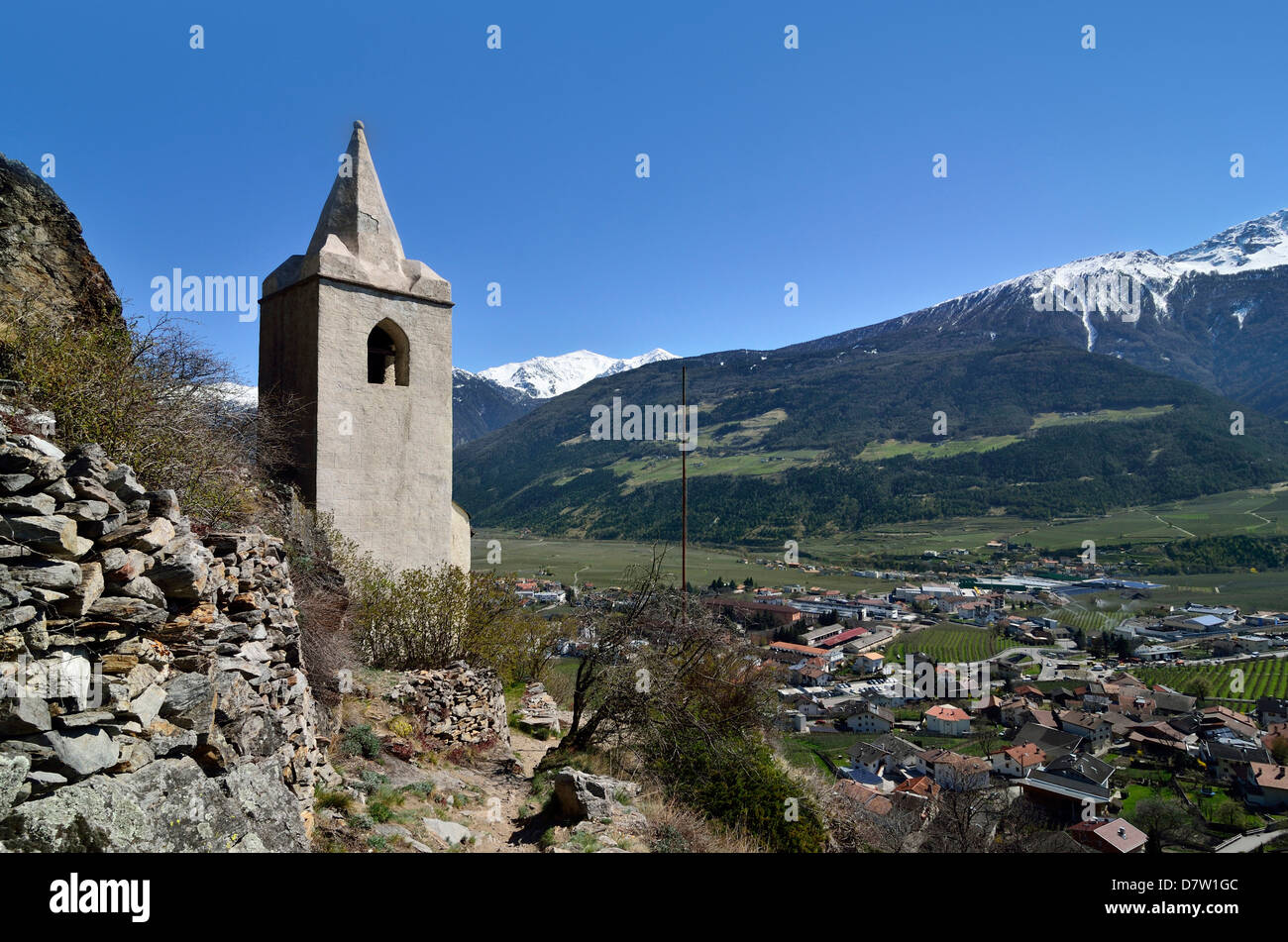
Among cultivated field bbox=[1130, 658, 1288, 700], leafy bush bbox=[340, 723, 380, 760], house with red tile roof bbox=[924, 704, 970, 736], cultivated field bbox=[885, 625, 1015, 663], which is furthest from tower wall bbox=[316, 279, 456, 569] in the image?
cultivated field bbox=[1130, 658, 1288, 700]

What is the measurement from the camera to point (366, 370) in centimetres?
1316

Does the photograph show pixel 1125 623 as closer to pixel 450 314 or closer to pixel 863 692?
pixel 863 692

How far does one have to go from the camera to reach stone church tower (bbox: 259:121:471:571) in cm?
1270

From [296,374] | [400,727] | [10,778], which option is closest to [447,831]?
[400,727]

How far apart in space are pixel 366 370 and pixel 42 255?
17.7ft

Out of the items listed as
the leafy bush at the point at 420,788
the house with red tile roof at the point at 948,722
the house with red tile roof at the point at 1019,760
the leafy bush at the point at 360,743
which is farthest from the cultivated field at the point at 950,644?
the leafy bush at the point at 360,743

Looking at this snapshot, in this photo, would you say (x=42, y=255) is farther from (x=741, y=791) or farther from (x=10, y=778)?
(x=741, y=791)

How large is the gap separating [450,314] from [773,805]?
1141 centimetres

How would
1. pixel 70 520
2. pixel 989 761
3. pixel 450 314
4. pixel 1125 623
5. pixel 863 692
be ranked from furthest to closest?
pixel 1125 623 → pixel 863 692 → pixel 989 761 → pixel 450 314 → pixel 70 520

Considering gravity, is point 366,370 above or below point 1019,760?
above

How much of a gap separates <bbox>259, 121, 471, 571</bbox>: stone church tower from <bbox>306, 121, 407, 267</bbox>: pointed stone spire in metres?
0.02

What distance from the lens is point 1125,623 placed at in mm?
75250
